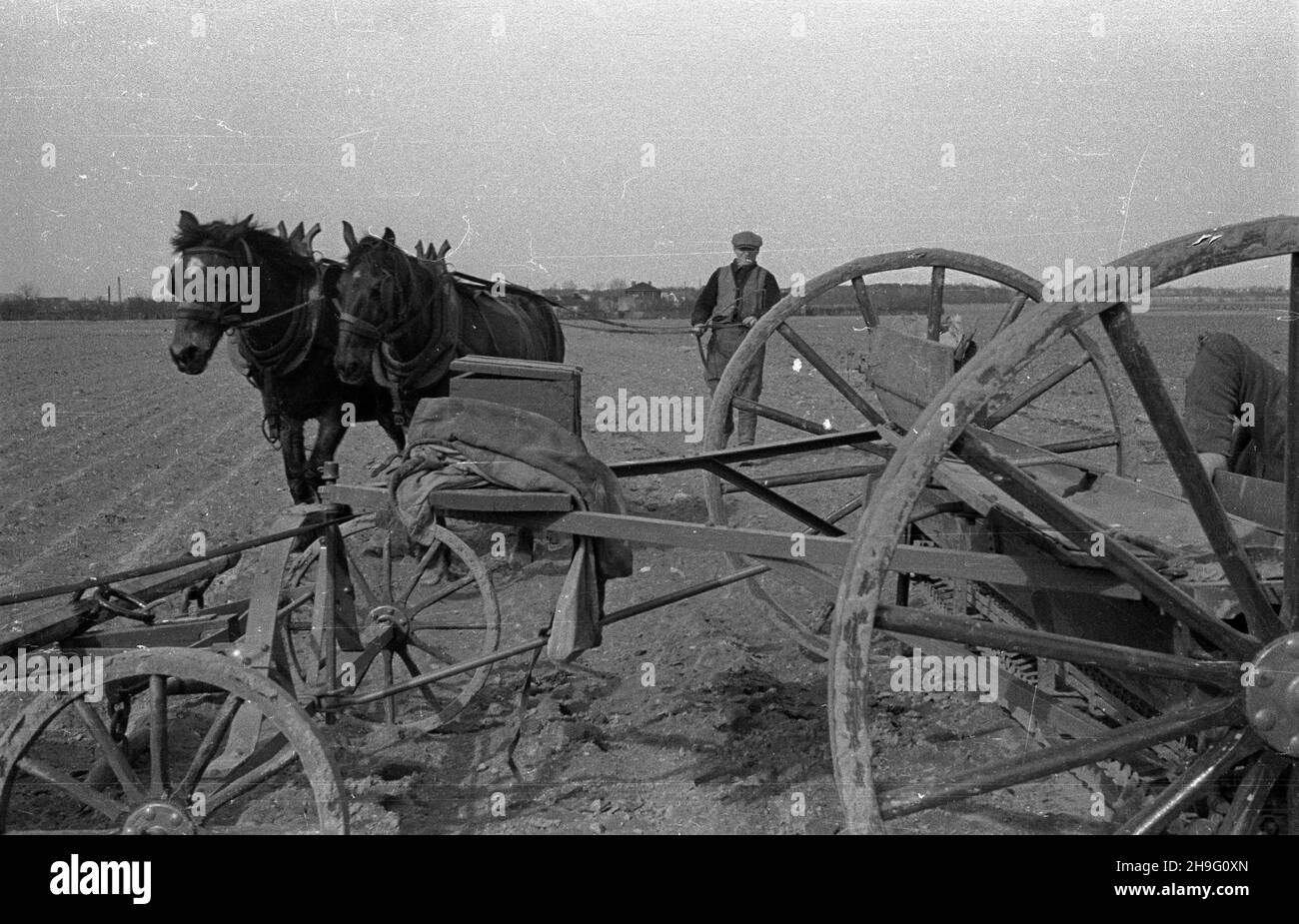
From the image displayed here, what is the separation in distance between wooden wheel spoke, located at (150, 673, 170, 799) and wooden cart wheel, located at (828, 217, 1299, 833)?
164cm

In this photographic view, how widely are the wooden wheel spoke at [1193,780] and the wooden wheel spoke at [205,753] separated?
2.16 m

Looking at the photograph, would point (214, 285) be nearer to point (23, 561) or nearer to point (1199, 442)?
point (23, 561)

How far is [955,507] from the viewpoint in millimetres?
3604

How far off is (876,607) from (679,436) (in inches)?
410

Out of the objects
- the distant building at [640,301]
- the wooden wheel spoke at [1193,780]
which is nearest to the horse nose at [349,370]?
the distant building at [640,301]

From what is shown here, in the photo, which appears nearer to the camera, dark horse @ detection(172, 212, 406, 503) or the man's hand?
the man's hand

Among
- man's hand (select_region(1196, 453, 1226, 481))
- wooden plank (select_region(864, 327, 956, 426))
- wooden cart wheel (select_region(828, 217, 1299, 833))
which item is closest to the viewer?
wooden cart wheel (select_region(828, 217, 1299, 833))

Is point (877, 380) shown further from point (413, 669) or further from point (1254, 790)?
point (413, 669)

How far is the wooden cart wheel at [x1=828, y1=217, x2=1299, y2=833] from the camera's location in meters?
2.15

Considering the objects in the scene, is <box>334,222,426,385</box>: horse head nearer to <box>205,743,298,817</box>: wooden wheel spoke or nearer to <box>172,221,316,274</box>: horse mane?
<box>172,221,316,274</box>: horse mane

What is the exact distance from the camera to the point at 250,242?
20.5 ft

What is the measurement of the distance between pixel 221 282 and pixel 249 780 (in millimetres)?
3813

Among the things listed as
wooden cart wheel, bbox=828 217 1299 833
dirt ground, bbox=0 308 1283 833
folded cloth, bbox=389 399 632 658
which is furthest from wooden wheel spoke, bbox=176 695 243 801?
wooden cart wheel, bbox=828 217 1299 833
